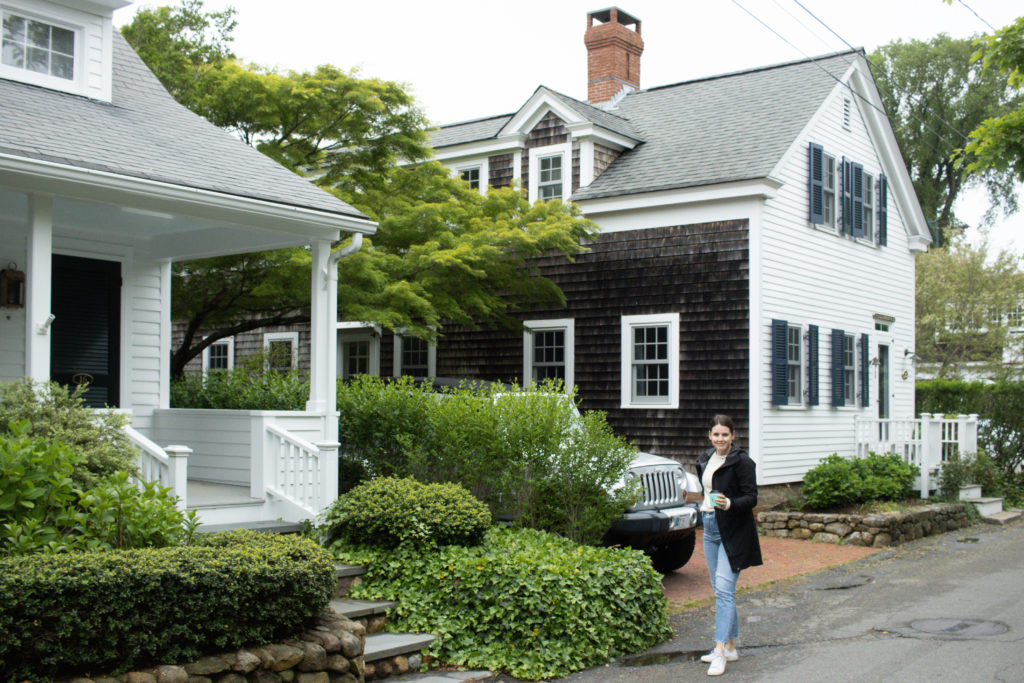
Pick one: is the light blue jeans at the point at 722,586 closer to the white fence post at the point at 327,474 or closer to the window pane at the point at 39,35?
the white fence post at the point at 327,474

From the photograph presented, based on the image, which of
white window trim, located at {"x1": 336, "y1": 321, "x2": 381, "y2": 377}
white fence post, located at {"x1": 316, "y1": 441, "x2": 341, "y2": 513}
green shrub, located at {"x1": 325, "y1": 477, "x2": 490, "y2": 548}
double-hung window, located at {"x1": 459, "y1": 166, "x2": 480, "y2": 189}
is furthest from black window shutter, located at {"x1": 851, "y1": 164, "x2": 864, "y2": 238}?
white fence post, located at {"x1": 316, "y1": 441, "x2": 341, "y2": 513}

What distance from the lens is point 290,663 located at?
6020mm

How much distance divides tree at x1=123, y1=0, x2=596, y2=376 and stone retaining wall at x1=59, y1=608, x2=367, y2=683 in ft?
22.1

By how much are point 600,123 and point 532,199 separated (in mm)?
1841

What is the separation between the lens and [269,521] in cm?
874

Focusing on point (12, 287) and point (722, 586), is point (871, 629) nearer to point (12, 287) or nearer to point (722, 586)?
point (722, 586)

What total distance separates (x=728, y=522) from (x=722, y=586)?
461 millimetres

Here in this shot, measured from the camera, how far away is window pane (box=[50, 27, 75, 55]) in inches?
402

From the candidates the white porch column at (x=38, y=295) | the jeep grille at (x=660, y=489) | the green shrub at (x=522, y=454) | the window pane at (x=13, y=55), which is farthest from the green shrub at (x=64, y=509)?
the window pane at (x=13, y=55)

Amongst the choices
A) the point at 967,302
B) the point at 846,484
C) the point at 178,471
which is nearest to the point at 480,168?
the point at 846,484

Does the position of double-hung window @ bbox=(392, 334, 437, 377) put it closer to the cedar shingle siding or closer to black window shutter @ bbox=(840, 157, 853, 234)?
the cedar shingle siding

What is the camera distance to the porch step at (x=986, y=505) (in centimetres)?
1603

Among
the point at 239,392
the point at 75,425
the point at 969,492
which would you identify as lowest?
the point at 969,492

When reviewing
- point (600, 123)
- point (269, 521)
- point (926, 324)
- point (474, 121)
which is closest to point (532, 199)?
point (600, 123)
